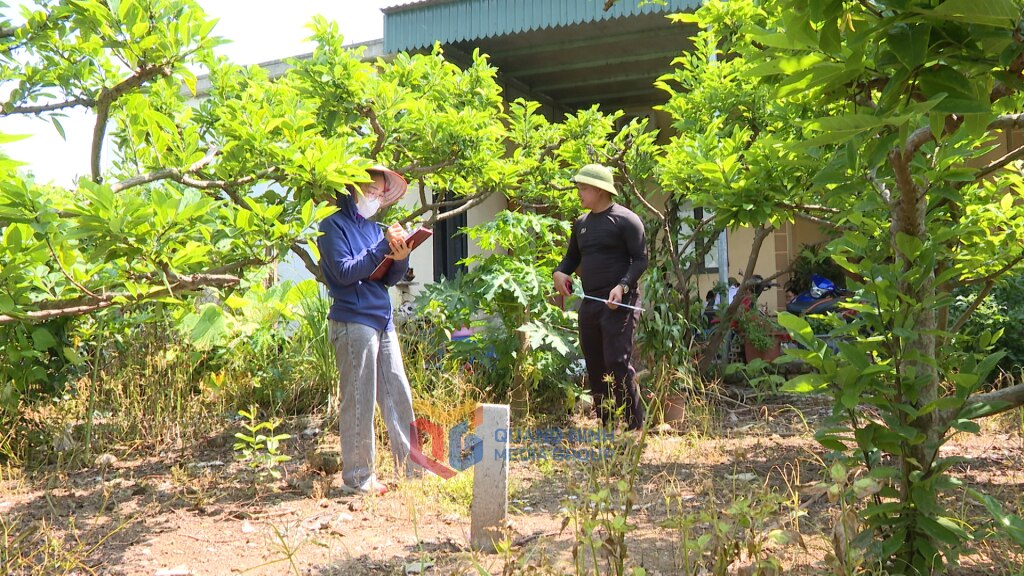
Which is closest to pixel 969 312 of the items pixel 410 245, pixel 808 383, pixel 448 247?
pixel 808 383

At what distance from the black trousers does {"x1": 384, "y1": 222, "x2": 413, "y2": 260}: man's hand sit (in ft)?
5.77

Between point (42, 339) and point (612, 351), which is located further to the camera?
point (612, 351)

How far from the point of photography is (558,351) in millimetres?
6160

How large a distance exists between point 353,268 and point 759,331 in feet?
15.2

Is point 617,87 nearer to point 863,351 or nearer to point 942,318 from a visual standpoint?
point 942,318

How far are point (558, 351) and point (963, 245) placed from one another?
3189 millimetres

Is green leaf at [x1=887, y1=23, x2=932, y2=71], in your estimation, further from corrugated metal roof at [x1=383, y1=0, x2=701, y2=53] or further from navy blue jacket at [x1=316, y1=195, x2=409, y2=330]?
corrugated metal roof at [x1=383, y1=0, x2=701, y2=53]

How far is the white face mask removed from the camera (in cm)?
443

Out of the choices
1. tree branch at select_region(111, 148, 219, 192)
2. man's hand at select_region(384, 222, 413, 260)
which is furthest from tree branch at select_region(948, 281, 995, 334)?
tree branch at select_region(111, 148, 219, 192)

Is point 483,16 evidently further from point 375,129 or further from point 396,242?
point 396,242

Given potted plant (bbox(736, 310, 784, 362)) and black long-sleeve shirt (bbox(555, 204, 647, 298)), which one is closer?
black long-sleeve shirt (bbox(555, 204, 647, 298))

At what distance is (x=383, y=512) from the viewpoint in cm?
377

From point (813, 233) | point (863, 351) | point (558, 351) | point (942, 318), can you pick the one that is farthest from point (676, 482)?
point (813, 233)

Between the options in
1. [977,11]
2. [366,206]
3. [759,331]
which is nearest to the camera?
[977,11]
